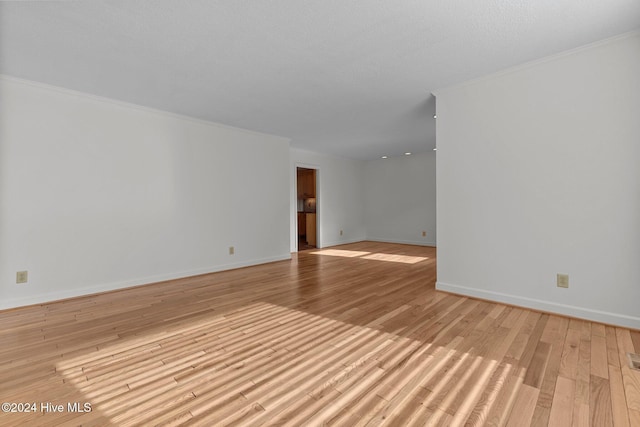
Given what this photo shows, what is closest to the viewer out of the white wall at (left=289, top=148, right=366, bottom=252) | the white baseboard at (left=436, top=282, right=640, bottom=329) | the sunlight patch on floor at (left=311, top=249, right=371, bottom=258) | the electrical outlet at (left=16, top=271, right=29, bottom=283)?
the white baseboard at (left=436, top=282, right=640, bottom=329)

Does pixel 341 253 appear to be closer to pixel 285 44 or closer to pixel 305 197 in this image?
pixel 305 197

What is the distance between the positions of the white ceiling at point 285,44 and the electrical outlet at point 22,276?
196 centimetres

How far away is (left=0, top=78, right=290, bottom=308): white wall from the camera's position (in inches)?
114

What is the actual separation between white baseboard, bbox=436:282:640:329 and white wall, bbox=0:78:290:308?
3.31m

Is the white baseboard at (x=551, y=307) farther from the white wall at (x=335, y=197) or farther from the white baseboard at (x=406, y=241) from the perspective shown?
the white baseboard at (x=406, y=241)

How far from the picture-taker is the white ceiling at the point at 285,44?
191cm

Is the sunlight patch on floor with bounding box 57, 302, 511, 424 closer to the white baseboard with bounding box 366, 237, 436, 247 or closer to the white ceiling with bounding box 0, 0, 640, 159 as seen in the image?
the white ceiling with bounding box 0, 0, 640, 159

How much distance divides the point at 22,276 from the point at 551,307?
16.8 ft

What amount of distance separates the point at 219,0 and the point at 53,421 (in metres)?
2.44

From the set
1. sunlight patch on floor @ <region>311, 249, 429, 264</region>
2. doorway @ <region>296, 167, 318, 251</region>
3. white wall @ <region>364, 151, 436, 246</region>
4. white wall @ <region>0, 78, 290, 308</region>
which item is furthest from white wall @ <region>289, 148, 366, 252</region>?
white wall @ <region>0, 78, 290, 308</region>

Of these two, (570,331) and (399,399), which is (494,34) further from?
(399,399)

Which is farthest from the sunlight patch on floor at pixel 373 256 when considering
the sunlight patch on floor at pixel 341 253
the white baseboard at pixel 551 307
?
the white baseboard at pixel 551 307

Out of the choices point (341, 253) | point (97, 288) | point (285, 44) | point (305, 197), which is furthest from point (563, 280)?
point (305, 197)

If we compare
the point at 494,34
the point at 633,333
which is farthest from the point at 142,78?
the point at 633,333
